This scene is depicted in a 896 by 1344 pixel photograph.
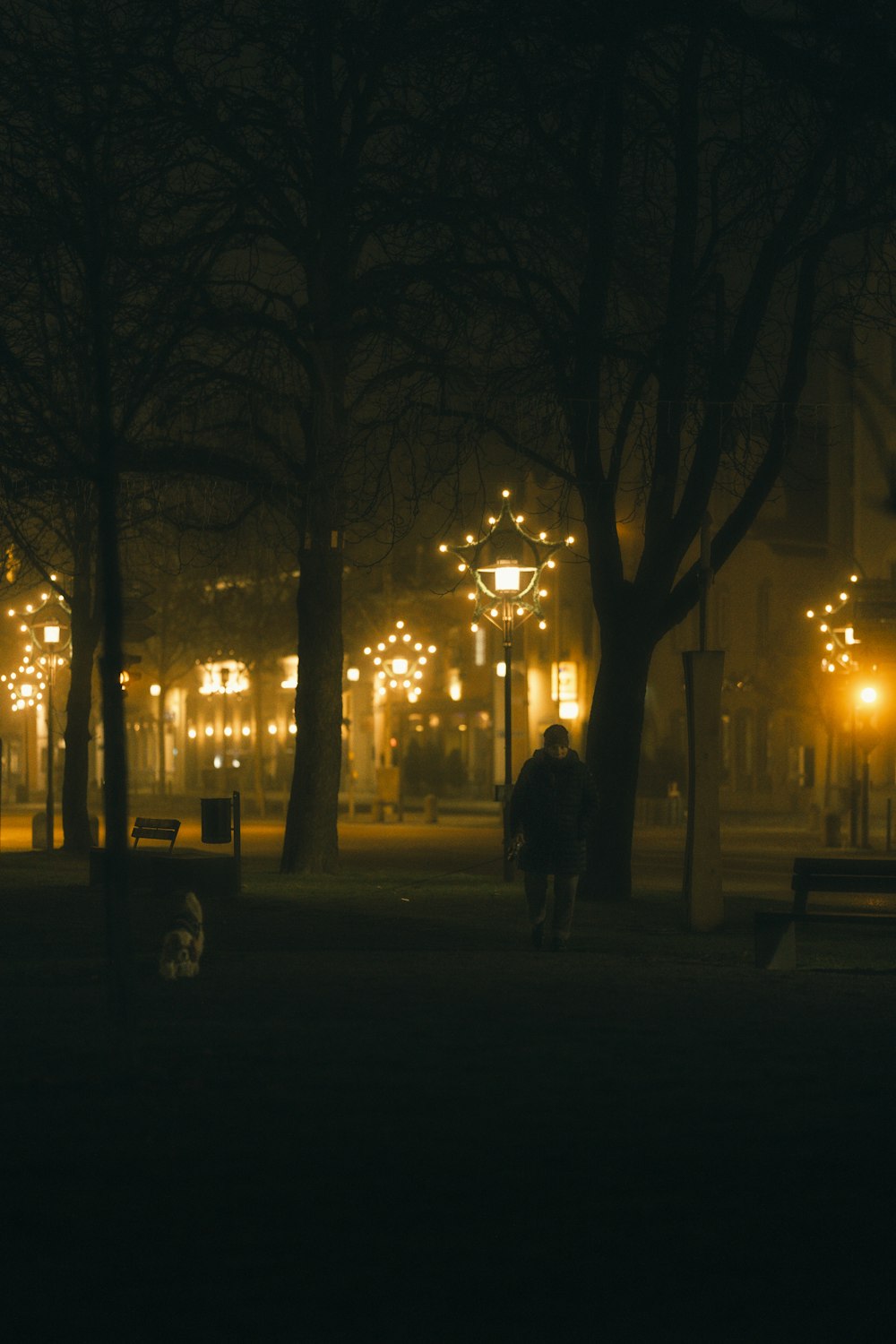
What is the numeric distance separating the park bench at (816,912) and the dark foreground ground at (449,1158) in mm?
957

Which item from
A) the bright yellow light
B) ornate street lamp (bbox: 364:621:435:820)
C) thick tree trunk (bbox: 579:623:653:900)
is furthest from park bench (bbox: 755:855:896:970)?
ornate street lamp (bbox: 364:621:435:820)

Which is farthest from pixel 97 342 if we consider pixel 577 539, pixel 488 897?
pixel 577 539

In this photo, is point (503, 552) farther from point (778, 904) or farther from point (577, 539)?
point (577, 539)

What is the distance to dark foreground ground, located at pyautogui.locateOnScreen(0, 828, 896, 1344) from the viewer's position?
5.57m

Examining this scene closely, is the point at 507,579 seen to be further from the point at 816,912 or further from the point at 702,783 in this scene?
the point at 816,912

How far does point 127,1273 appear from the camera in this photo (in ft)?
19.1

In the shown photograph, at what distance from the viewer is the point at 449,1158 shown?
7289mm

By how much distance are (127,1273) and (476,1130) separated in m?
2.26

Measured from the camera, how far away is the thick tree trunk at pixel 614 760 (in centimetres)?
2112

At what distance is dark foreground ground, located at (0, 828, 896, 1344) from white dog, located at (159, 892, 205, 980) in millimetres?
228

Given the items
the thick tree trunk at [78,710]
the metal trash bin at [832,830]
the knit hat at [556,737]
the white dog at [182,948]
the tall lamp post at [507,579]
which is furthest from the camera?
the metal trash bin at [832,830]

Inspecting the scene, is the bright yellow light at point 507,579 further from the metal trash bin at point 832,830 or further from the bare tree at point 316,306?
the metal trash bin at point 832,830

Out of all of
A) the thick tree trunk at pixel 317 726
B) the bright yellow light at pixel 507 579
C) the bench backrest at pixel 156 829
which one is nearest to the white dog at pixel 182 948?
the bench backrest at pixel 156 829

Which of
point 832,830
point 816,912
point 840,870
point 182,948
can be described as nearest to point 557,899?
point 816,912
